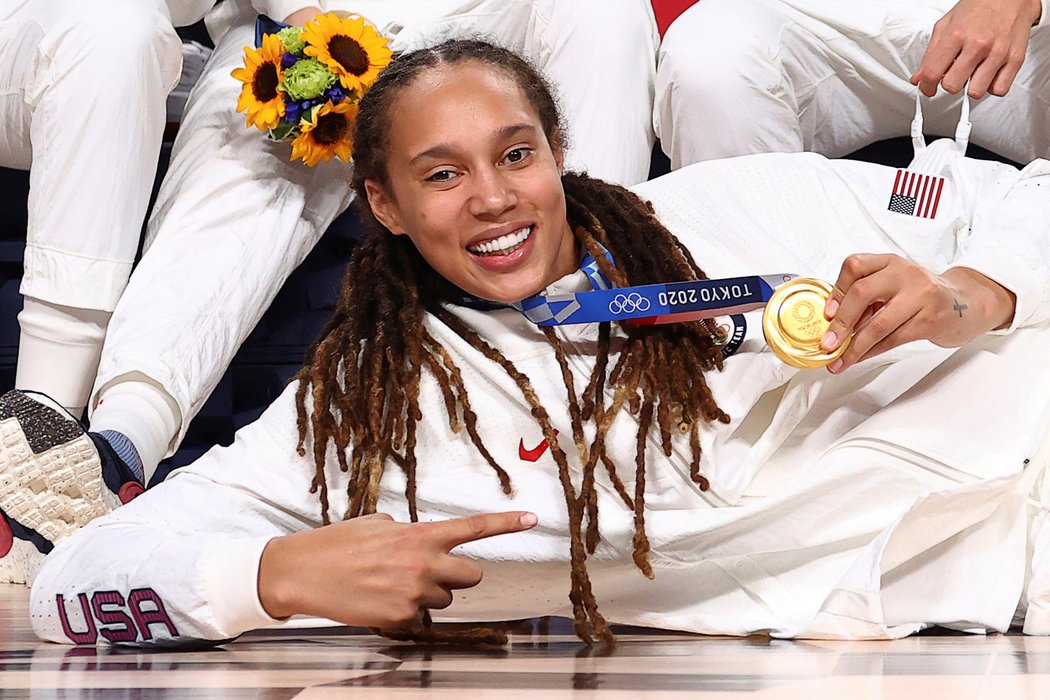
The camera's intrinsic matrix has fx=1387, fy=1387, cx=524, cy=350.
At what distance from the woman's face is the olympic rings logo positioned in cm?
10

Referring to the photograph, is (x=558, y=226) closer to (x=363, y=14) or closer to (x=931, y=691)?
(x=931, y=691)

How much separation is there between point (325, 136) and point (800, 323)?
101 cm

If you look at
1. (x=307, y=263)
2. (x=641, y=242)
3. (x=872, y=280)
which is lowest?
(x=872, y=280)

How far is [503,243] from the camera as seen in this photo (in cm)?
146

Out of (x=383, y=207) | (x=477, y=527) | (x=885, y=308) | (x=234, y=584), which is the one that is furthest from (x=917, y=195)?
(x=234, y=584)

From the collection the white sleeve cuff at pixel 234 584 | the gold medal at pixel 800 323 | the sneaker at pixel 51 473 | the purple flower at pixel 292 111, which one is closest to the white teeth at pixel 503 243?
the gold medal at pixel 800 323

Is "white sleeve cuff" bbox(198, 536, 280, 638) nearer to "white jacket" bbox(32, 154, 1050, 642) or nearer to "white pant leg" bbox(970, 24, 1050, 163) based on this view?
"white jacket" bbox(32, 154, 1050, 642)

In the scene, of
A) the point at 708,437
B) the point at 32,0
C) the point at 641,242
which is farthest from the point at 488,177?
the point at 32,0

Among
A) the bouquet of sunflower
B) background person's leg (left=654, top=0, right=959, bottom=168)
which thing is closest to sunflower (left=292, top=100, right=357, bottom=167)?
the bouquet of sunflower

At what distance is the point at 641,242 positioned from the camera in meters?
1.54

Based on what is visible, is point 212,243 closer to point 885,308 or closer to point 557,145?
point 557,145

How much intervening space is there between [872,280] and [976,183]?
0.47 meters

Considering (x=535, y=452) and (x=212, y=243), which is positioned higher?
(x=212, y=243)

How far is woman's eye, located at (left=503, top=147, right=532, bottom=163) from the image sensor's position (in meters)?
1.47
